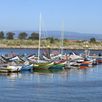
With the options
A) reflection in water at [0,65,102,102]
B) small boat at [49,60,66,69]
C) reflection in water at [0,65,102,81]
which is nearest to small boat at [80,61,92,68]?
small boat at [49,60,66,69]

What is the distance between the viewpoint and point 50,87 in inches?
1657

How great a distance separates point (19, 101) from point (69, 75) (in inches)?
786

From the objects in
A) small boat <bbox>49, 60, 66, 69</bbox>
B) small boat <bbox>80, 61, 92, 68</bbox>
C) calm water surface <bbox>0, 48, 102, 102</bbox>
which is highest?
small boat <bbox>49, 60, 66, 69</bbox>

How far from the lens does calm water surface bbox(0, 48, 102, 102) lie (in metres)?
35.9

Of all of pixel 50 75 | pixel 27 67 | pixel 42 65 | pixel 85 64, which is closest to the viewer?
pixel 50 75

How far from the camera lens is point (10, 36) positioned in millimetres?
162875

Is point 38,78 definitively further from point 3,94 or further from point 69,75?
point 3,94

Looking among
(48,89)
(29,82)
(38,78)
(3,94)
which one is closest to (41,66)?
(38,78)

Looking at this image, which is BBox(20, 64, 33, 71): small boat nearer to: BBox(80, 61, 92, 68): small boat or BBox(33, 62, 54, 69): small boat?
BBox(33, 62, 54, 69): small boat

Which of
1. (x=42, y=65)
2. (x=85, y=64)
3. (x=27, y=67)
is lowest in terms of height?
(x=85, y=64)

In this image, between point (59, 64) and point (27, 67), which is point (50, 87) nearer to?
point (27, 67)

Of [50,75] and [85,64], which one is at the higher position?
[85,64]

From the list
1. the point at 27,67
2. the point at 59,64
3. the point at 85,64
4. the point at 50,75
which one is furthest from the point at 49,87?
the point at 85,64

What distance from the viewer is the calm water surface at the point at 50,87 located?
1412 inches
